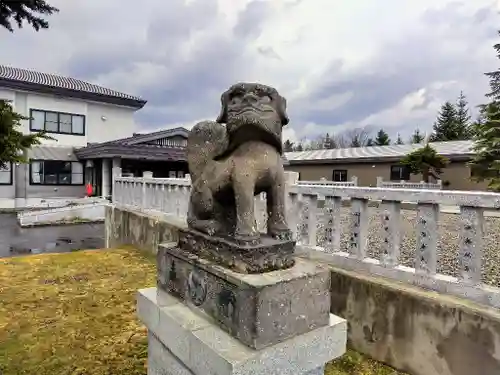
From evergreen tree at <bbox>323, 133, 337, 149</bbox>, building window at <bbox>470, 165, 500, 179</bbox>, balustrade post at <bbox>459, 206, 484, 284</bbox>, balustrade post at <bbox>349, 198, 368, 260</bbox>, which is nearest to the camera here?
balustrade post at <bbox>459, 206, 484, 284</bbox>

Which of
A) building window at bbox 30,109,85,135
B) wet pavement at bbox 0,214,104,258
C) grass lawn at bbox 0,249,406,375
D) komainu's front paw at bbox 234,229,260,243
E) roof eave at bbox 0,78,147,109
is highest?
roof eave at bbox 0,78,147,109

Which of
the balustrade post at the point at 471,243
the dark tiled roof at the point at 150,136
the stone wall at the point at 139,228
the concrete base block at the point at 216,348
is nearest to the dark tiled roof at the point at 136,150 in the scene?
the dark tiled roof at the point at 150,136

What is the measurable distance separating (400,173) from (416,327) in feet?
63.4

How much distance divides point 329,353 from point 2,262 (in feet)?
20.6

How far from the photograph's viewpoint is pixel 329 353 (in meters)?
1.96

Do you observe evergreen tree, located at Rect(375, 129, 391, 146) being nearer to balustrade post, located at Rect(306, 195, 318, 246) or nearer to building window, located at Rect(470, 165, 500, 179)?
building window, located at Rect(470, 165, 500, 179)

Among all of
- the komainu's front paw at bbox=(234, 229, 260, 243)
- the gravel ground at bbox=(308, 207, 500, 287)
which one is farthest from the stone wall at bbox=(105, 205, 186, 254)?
the komainu's front paw at bbox=(234, 229, 260, 243)

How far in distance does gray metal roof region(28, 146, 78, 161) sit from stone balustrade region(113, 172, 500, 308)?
19100 mm

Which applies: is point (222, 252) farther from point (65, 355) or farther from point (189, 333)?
point (65, 355)

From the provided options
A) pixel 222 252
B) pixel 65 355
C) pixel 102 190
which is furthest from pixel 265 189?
pixel 102 190

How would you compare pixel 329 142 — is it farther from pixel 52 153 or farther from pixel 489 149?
pixel 52 153

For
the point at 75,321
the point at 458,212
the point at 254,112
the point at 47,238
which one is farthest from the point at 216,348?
the point at 47,238

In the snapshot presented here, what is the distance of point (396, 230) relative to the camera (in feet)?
10.2

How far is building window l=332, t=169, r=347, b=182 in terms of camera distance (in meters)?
22.8
